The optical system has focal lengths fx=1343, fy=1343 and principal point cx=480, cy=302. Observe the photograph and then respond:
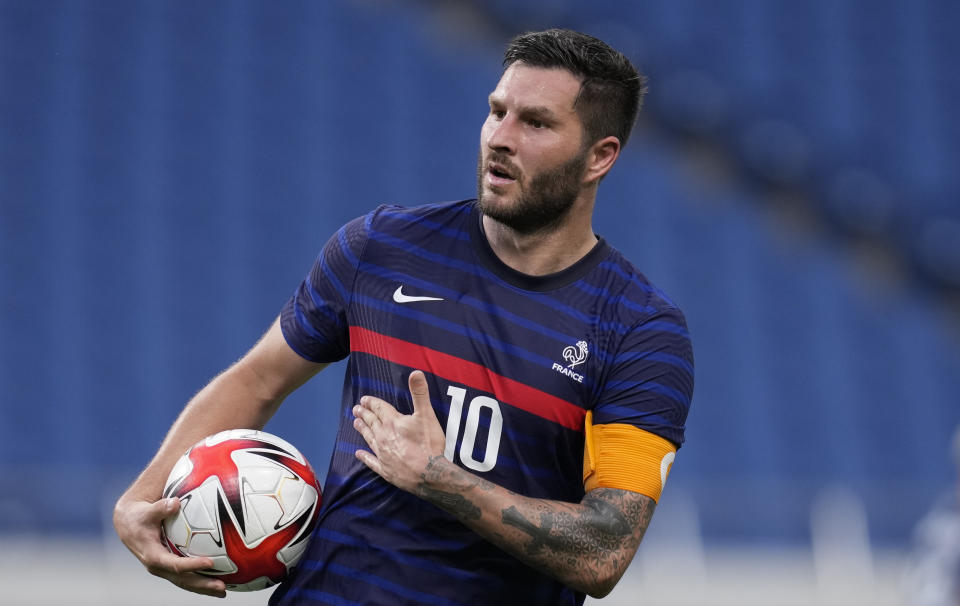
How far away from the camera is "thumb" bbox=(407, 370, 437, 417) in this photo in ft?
10.6

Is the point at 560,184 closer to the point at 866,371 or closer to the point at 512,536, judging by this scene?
the point at 512,536

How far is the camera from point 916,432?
1444 cm

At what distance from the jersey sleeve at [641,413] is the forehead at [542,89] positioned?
614 mm

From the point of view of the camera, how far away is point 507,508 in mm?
3182

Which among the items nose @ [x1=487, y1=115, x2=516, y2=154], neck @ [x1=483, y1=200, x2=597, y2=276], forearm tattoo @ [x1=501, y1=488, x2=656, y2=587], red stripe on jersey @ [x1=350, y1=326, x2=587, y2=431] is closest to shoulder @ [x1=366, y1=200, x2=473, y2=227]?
neck @ [x1=483, y1=200, x2=597, y2=276]

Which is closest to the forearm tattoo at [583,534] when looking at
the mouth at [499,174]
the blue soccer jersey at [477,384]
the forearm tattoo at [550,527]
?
the forearm tattoo at [550,527]

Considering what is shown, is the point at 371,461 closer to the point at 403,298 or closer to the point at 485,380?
the point at 485,380

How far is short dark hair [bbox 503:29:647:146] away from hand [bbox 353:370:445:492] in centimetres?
87

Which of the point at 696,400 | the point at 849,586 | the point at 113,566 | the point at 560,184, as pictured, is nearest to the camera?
the point at 560,184

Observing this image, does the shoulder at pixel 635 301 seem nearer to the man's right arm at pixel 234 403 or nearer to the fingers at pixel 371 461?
the fingers at pixel 371 461

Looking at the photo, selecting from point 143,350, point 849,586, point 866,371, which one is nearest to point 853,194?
point 866,371

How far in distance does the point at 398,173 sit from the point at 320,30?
1.89 metres

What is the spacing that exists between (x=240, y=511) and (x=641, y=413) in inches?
41.8

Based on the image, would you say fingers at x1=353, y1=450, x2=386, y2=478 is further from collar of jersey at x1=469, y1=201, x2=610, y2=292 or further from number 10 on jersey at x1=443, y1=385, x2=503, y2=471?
collar of jersey at x1=469, y1=201, x2=610, y2=292
